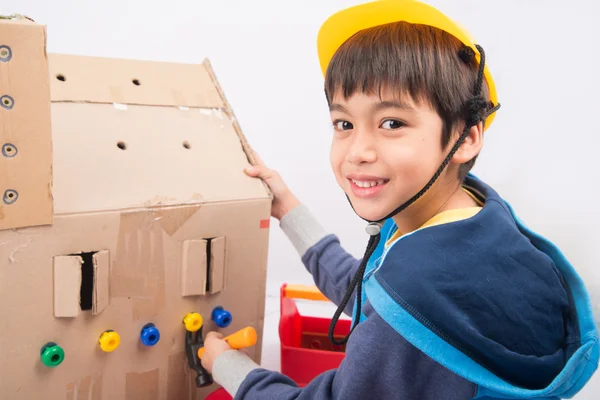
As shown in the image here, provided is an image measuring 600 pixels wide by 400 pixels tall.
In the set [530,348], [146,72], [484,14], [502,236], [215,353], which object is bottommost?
[215,353]

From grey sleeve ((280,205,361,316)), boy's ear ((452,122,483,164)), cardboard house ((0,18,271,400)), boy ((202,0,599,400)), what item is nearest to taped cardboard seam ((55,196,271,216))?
cardboard house ((0,18,271,400))

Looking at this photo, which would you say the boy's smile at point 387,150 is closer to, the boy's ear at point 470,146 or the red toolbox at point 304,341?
the boy's ear at point 470,146

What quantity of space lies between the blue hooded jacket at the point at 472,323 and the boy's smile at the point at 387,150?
0.20ft

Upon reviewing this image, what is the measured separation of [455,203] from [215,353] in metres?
0.39

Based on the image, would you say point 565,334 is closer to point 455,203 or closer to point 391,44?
point 455,203

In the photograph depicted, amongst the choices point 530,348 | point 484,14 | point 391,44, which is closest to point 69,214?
point 391,44

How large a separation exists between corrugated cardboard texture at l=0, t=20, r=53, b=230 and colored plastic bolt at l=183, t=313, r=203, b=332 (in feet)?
0.84

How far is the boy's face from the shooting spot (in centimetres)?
60

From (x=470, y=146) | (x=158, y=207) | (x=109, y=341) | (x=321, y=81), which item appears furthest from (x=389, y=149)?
(x=321, y=81)

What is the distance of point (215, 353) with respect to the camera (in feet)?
2.65

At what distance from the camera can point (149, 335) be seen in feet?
2.58

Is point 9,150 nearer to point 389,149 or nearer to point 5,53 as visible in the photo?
point 5,53

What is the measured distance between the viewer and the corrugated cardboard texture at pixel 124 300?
69cm

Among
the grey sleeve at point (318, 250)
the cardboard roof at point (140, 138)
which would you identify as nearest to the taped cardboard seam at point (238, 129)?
the cardboard roof at point (140, 138)
